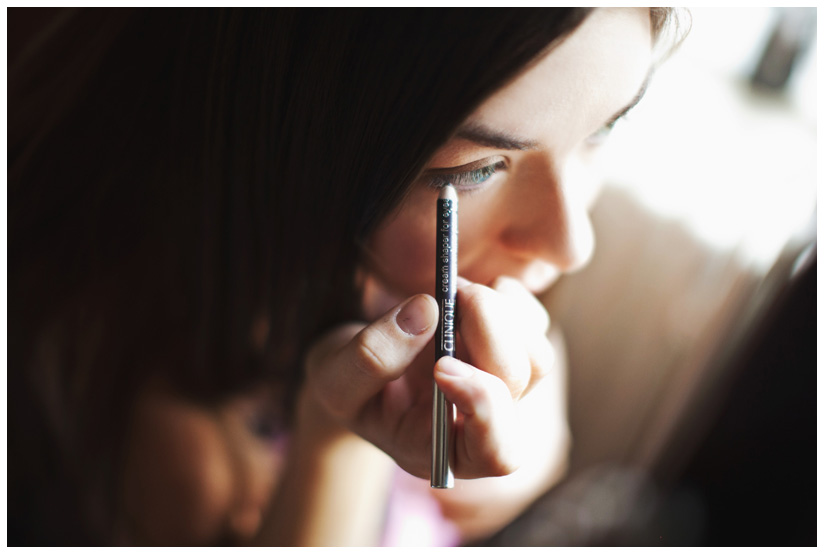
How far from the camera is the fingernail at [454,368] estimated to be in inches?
16.2

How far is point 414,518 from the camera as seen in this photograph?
85 cm

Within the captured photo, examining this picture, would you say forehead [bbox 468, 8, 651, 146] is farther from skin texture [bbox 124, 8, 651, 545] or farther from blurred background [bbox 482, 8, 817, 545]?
blurred background [bbox 482, 8, 817, 545]

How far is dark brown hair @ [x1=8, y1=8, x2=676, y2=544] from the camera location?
406mm

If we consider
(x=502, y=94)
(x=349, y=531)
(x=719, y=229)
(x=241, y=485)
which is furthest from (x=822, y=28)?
(x=241, y=485)

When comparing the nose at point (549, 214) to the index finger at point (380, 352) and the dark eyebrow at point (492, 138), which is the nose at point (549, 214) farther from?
the index finger at point (380, 352)

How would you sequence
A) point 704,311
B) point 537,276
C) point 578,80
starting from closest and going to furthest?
point 578,80 → point 537,276 → point 704,311

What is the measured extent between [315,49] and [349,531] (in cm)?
58

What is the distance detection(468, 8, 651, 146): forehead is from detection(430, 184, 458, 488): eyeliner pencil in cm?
8

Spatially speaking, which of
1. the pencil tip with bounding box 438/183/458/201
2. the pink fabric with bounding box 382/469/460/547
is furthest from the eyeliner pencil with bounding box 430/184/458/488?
the pink fabric with bounding box 382/469/460/547

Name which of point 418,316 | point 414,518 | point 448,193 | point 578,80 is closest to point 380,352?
point 418,316

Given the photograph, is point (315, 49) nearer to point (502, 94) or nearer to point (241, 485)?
point (502, 94)

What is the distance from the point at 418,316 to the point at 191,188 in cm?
36

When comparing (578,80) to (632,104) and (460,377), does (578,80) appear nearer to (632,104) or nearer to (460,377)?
(632,104)

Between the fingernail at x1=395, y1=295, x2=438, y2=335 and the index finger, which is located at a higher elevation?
the fingernail at x1=395, y1=295, x2=438, y2=335
